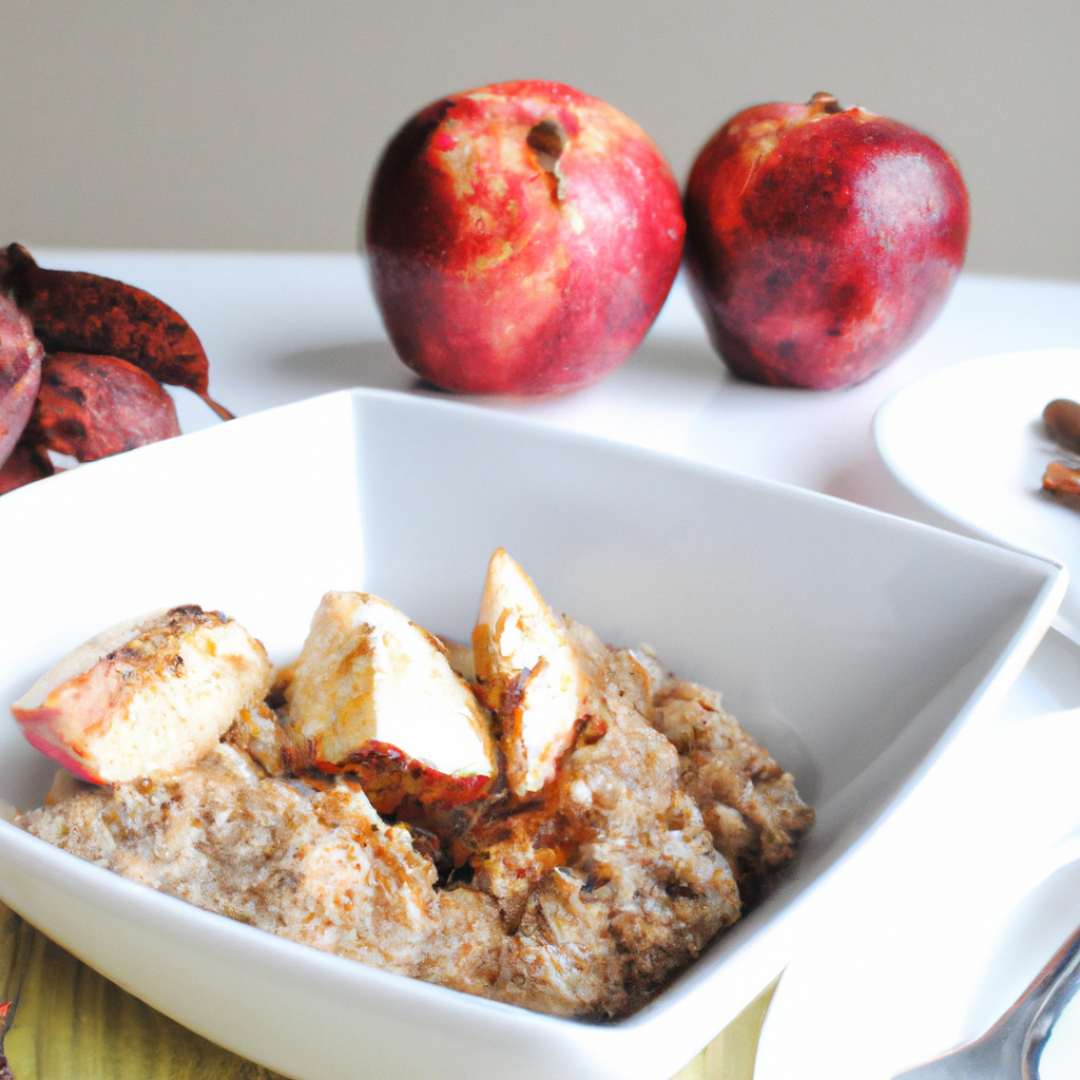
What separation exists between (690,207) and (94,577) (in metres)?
0.39

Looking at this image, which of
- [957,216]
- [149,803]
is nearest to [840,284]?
[957,216]

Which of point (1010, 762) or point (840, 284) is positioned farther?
point (840, 284)

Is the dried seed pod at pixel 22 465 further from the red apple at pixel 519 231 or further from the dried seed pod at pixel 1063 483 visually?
the dried seed pod at pixel 1063 483

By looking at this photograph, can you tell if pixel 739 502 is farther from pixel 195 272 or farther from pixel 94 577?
pixel 195 272

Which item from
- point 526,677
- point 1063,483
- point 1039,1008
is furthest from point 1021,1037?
point 1063,483

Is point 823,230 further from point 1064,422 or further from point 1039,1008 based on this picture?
point 1039,1008

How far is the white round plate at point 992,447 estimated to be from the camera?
0.48 meters

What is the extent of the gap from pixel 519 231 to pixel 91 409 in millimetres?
223

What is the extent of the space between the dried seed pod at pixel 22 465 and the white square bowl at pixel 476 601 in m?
0.06

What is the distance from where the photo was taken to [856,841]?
0.26 meters

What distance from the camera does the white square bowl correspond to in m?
0.22

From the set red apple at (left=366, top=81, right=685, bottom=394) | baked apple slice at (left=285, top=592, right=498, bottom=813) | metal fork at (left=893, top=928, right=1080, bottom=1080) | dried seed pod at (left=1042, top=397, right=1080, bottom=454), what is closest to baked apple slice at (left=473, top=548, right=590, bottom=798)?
baked apple slice at (left=285, top=592, right=498, bottom=813)

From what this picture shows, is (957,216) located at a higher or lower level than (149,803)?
higher

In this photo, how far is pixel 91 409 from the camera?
456mm
